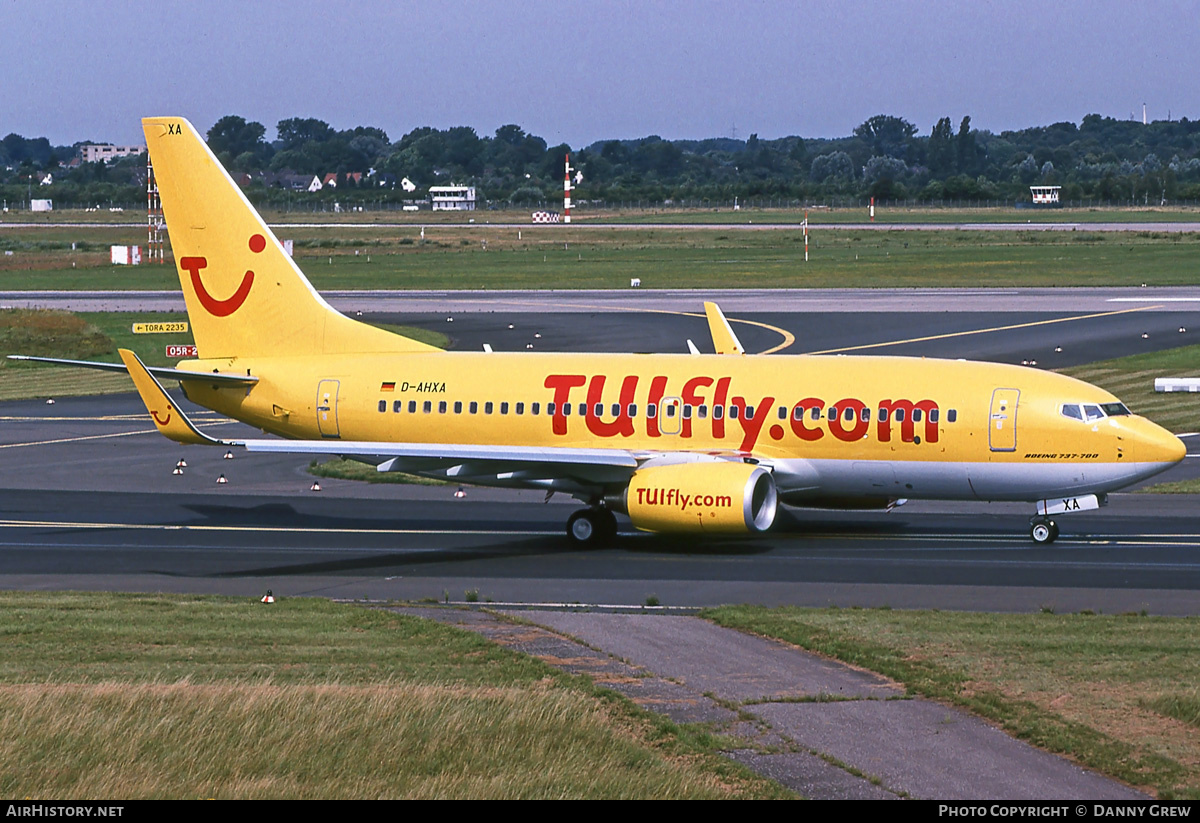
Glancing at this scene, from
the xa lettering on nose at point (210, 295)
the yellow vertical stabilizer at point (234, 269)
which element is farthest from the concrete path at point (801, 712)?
the xa lettering on nose at point (210, 295)

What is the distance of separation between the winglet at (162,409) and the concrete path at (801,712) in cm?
1038

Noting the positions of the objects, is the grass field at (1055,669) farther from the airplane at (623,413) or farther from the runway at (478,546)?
the airplane at (623,413)

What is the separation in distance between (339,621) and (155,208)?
9427 centimetres

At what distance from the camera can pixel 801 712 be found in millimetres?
18812

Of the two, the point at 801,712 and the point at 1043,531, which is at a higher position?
the point at 801,712

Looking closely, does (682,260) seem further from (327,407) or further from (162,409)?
(162,409)

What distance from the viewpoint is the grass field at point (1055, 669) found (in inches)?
677

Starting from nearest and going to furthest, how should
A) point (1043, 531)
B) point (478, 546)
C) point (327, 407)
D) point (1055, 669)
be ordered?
point (1055, 669), point (1043, 531), point (478, 546), point (327, 407)

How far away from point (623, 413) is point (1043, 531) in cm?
1013

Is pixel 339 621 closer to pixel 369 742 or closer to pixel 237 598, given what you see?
pixel 237 598

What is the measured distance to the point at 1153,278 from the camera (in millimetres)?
106688

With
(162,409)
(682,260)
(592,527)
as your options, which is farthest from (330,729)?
(682,260)

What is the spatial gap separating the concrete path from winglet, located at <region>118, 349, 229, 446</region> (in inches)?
409

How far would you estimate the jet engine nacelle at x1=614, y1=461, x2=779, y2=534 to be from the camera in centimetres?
3288
